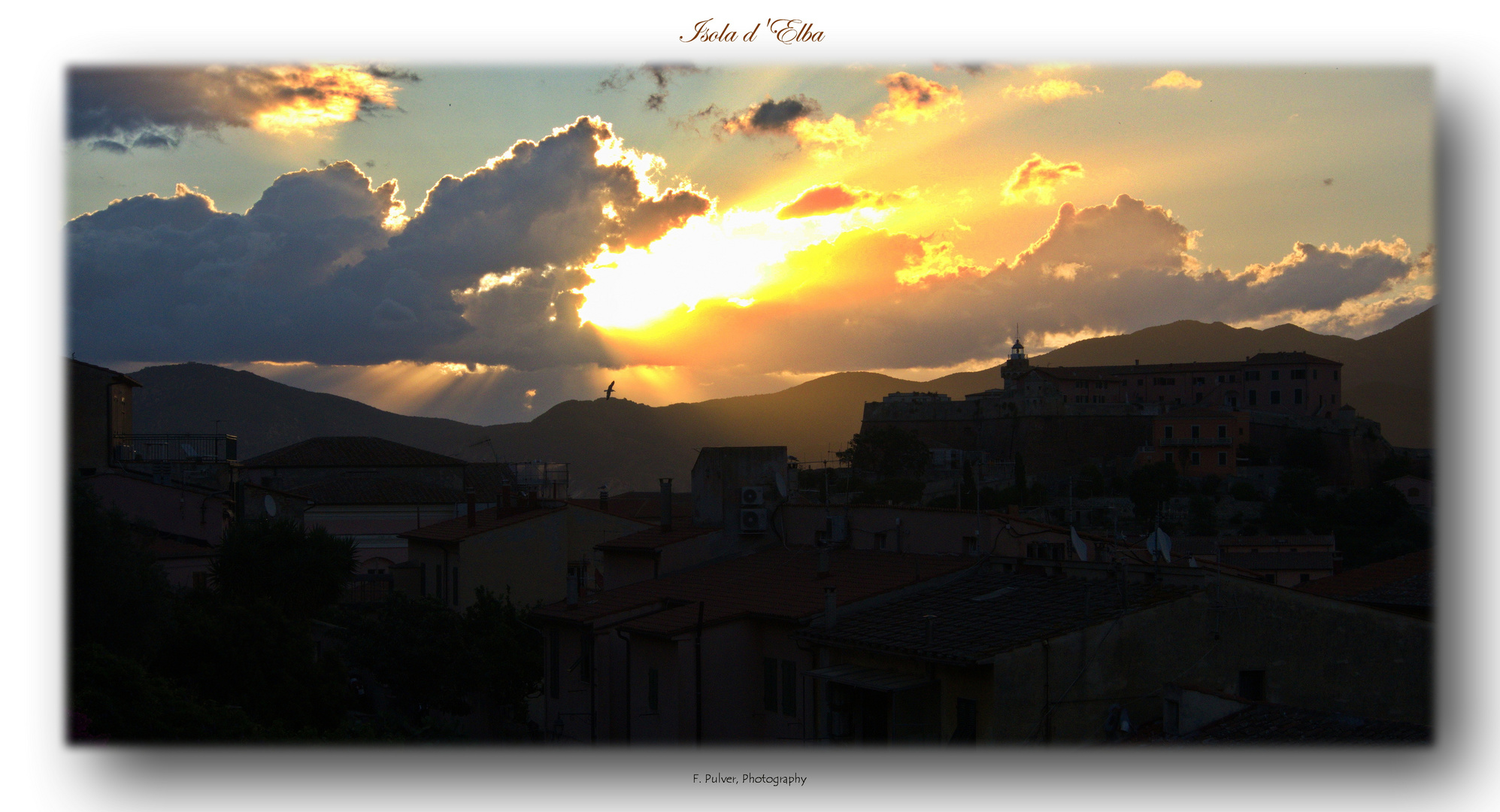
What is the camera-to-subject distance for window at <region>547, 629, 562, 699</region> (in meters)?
15.6

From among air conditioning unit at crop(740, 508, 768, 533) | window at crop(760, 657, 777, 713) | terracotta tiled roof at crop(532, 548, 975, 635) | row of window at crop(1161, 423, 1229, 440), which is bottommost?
window at crop(760, 657, 777, 713)

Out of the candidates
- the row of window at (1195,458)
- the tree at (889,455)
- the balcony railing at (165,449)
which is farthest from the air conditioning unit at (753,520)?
the row of window at (1195,458)

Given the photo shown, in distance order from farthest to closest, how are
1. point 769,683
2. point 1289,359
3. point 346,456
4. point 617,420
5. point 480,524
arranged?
point 1289,359
point 617,420
point 346,456
point 480,524
point 769,683

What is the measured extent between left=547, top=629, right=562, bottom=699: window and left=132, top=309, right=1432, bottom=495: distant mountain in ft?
93.0

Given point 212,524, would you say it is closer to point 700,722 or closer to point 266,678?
point 266,678

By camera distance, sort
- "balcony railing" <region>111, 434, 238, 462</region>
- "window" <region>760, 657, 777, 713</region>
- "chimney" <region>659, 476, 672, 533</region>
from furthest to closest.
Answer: "balcony railing" <region>111, 434, 238, 462</region>, "chimney" <region>659, 476, 672, 533</region>, "window" <region>760, 657, 777, 713</region>

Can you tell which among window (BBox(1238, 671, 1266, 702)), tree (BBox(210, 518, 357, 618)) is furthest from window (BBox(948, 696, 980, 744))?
tree (BBox(210, 518, 357, 618))

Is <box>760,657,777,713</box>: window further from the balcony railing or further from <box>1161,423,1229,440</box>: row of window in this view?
<box>1161,423,1229,440</box>: row of window

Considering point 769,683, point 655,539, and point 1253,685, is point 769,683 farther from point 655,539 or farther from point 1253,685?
point 655,539

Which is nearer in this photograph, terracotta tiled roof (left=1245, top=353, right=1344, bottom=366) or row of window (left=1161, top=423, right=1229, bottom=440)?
row of window (left=1161, top=423, right=1229, bottom=440)

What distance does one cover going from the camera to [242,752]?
8.79 meters

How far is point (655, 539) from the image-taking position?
1767 centimetres

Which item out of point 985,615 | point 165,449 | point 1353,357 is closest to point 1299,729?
point 985,615

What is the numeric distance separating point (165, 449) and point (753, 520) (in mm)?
17913
